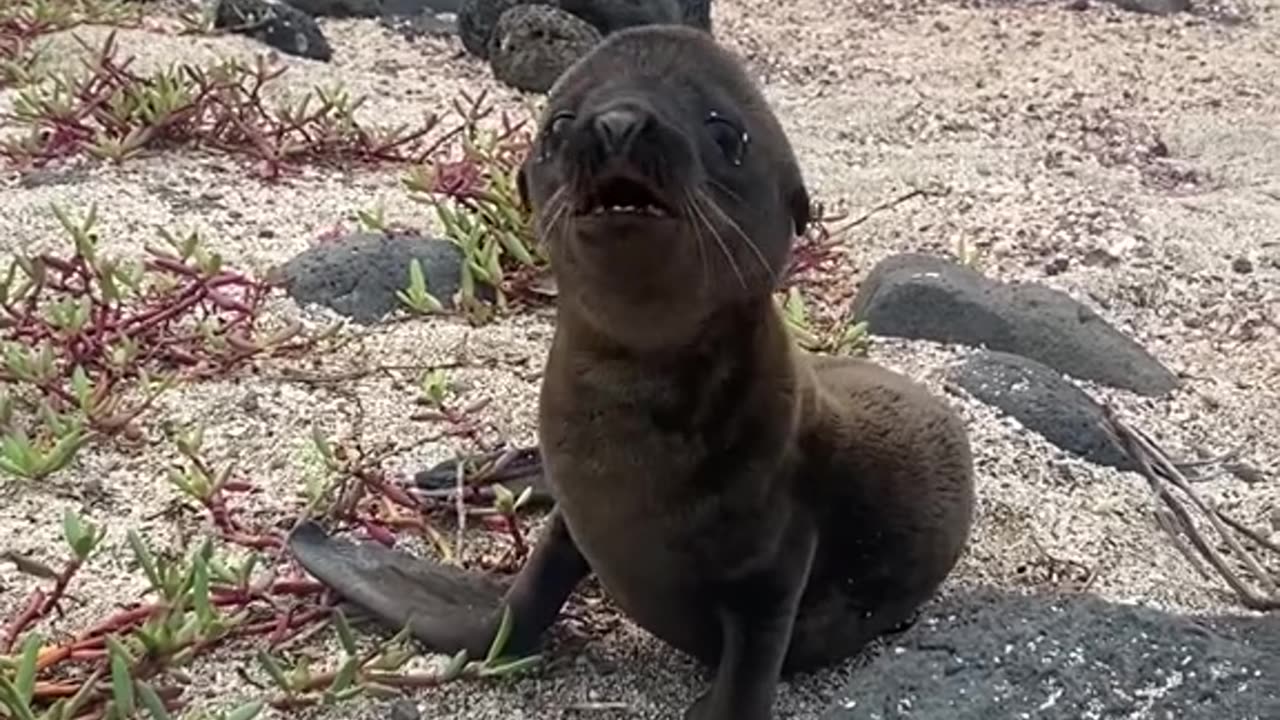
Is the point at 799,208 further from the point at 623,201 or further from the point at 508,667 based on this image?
the point at 508,667

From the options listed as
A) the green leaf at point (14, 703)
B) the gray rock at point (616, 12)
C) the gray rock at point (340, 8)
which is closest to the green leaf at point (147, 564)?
the green leaf at point (14, 703)

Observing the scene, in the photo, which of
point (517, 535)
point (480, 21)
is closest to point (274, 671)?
point (517, 535)

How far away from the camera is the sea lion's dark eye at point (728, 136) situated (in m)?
2.17

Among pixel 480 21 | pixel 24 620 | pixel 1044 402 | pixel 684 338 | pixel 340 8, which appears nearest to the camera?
pixel 684 338

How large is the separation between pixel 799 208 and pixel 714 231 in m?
0.26

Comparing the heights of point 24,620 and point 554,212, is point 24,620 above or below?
below

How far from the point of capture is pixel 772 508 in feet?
7.75

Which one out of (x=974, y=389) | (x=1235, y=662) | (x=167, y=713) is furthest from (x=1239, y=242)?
(x=167, y=713)

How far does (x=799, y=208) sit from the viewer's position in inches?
92.4

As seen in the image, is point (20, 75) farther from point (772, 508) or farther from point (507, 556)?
point (772, 508)

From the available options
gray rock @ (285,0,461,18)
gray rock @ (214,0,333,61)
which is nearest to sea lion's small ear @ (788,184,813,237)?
gray rock @ (214,0,333,61)

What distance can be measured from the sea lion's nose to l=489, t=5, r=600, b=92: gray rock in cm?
448

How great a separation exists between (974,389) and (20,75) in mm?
3037

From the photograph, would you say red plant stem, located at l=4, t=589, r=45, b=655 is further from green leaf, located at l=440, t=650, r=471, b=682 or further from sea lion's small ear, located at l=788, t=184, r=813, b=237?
sea lion's small ear, located at l=788, t=184, r=813, b=237
